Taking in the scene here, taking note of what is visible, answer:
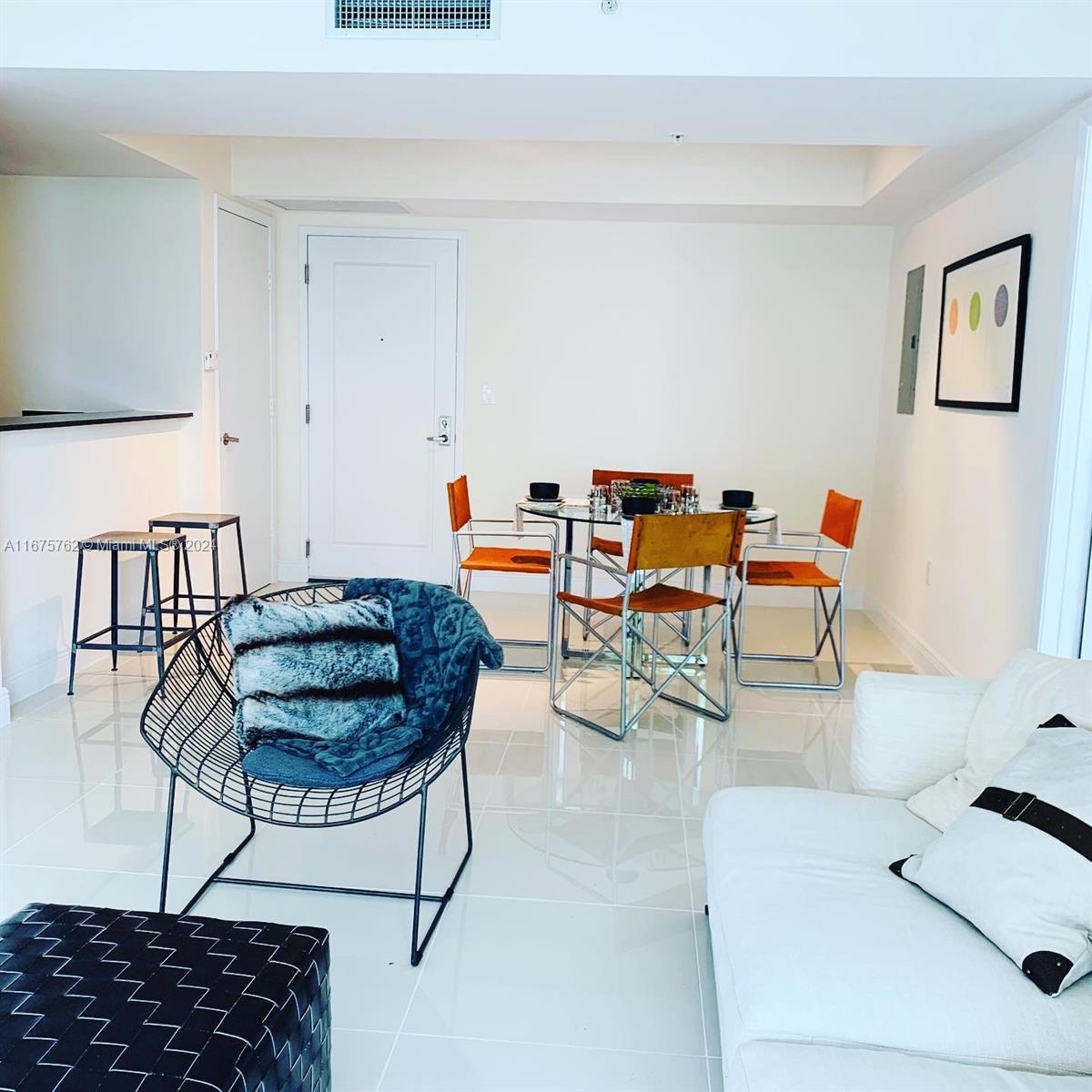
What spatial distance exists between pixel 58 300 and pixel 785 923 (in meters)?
4.96

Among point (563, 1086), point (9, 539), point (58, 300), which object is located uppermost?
point (58, 300)

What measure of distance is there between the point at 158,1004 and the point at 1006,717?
174 cm

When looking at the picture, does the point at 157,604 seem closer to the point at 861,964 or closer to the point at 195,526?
the point at 195,526

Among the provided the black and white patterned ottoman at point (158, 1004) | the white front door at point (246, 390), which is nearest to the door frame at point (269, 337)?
the white front door at point (246, 390)

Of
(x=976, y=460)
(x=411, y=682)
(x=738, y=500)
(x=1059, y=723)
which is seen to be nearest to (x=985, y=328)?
(x=976, y=460)

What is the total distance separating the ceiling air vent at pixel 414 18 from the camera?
3.31m

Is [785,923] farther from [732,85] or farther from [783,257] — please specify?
[783,257]

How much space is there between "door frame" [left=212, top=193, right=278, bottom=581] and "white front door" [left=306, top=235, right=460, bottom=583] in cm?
21

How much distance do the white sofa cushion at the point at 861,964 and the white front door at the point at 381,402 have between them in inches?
181

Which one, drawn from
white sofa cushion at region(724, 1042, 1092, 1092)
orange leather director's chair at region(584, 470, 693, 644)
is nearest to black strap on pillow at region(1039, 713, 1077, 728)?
white sofa cushion at region(724, 1042, 1092, 1092)

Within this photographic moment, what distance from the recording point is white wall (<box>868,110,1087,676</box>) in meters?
3.68

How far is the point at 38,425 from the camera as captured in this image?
164 inches

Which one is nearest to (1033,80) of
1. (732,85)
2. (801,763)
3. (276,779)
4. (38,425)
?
(732,85)

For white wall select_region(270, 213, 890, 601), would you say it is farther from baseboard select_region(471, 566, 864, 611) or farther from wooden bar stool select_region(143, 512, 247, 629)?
wooden bar stool select_region(143, 512, 247, 629)
